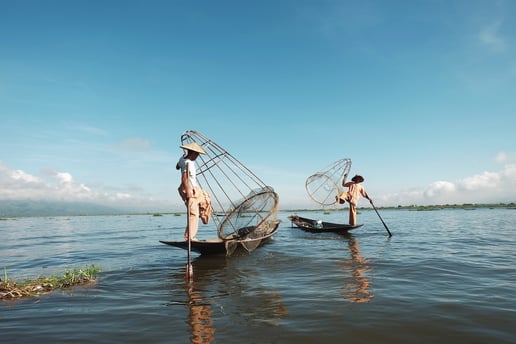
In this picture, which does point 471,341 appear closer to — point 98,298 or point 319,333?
point 319,333

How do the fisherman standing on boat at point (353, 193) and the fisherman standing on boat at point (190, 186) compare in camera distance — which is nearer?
the fisherman standing on boat at point (190, 186)

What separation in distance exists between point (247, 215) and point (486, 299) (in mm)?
6631

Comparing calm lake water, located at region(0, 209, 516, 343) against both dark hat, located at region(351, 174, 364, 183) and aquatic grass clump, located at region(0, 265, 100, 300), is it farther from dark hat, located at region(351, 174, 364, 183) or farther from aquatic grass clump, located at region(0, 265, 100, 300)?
dark hat, located at region(351, 174, 364, 183)

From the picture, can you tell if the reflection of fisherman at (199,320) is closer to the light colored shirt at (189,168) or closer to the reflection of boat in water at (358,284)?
the reflection of boat in water at (358,284)

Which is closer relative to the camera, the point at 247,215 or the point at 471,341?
the point at 471,341

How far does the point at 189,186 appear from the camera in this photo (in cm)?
830

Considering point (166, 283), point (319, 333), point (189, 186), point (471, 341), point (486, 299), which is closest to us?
point (471, 341)

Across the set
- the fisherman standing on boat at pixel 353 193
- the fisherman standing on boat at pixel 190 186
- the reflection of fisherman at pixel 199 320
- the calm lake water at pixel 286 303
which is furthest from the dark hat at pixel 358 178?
the reflection of fisherman at pixel 199 320

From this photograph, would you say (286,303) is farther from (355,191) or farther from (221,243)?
(355,191)

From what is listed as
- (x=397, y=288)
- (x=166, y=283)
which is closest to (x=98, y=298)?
(x=166, y=283)

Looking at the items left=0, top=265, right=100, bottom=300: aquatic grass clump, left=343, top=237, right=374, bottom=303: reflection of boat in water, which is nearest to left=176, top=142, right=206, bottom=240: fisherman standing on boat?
left=0, top=265, right=100, bottom=300: aquatic grass clump

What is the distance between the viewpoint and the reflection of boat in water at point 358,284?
5.20 m

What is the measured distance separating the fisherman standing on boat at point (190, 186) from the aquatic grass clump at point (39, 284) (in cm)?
244

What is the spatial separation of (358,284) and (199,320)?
10.3ft
